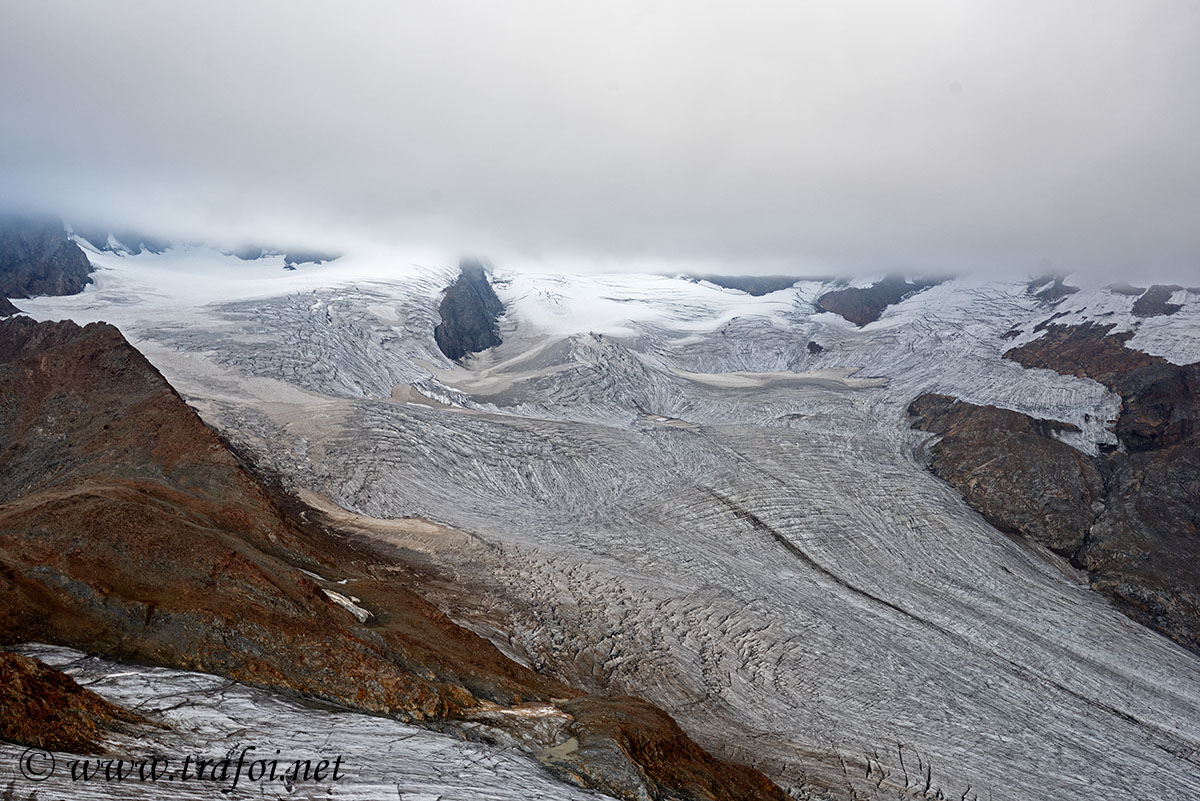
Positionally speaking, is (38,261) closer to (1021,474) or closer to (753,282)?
(1021,474)

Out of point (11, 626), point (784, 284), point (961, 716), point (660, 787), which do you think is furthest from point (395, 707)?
point (784, 284)

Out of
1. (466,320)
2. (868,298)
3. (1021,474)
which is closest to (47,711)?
(1021,474)

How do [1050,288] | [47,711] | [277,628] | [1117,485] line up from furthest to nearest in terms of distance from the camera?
[1050,288] → [1117,485] → [277,628] → [47,711]

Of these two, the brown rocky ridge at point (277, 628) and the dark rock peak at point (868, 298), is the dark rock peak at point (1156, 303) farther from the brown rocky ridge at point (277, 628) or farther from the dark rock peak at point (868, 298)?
the brown rocky ridge at point (277, 628)

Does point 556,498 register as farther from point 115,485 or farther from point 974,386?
point 974,386

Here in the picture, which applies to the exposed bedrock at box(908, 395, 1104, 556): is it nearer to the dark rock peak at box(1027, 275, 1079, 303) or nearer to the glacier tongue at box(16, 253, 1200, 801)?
the glacier tongue at box(16, 253, 1200, 801)

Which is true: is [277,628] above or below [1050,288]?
below
